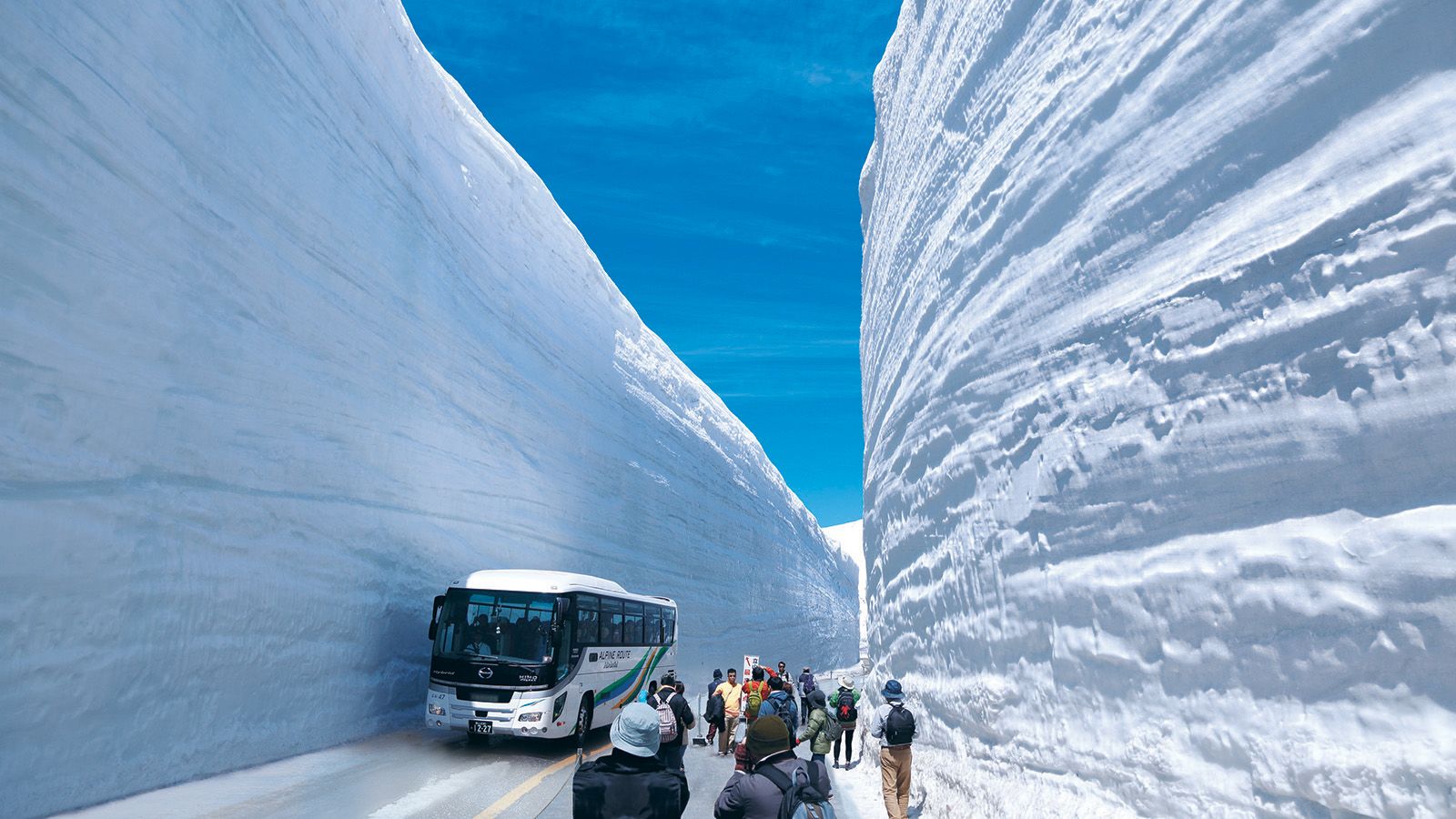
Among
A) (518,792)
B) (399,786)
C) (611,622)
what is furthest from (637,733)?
(611,622)

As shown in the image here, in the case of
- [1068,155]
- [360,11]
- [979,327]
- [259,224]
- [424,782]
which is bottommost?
[424,782]

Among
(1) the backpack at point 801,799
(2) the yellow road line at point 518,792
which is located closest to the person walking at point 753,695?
(2) the yellow road line at point 518,792

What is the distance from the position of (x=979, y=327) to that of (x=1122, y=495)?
2925 mm

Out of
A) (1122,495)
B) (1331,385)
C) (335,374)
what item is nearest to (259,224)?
(335,374)

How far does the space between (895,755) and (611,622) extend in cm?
726

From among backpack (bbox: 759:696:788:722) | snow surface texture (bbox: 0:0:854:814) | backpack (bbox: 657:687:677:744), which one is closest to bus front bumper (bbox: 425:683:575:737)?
snow surface texture (bbox: 0:0:854:814)

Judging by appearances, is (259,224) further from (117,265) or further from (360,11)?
(360,11)

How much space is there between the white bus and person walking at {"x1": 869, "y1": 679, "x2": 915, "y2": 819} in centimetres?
507

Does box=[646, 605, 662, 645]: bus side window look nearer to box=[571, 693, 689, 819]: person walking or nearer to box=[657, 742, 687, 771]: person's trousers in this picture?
box=[657, 742, 687, 771]: person's trousers

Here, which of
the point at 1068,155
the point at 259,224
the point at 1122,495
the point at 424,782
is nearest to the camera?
the point at 1122,495

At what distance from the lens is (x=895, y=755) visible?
7.19m

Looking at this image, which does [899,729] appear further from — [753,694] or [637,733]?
[637,733]

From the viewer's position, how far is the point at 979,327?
25.5ft

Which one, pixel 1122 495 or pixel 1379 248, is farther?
pixel 1122 495
